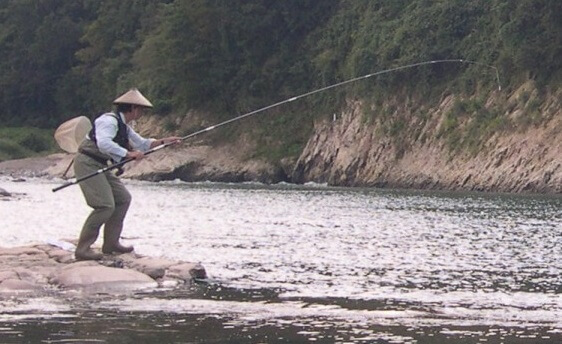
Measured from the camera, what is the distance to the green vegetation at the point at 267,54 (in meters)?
64.8

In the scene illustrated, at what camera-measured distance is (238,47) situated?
275 ft

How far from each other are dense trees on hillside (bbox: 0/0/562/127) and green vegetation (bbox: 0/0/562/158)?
92mm

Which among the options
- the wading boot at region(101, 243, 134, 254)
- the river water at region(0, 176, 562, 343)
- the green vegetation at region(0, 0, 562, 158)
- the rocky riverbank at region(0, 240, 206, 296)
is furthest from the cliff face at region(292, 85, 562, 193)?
the rocky riverbank at region(0, 240, 206, 296)

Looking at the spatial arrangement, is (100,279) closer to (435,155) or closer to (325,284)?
(325,284)

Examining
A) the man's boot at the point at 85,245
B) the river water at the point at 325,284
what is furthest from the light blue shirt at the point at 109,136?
the river water at the point at 325,284

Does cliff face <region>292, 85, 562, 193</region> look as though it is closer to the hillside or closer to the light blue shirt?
the hillside

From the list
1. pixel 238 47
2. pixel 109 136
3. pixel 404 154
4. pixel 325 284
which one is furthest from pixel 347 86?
pixel 109 136

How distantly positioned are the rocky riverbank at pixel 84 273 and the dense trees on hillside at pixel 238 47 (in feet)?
144

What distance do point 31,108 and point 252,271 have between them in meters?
94.2

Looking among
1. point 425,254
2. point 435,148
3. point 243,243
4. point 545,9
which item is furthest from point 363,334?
point 435,148

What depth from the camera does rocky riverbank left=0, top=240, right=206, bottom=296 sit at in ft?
50.8

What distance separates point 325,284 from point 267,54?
2650 inches

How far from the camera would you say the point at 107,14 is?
333 feet

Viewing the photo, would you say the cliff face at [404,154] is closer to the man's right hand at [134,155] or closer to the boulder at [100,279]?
the man's right hand at [134,155]
